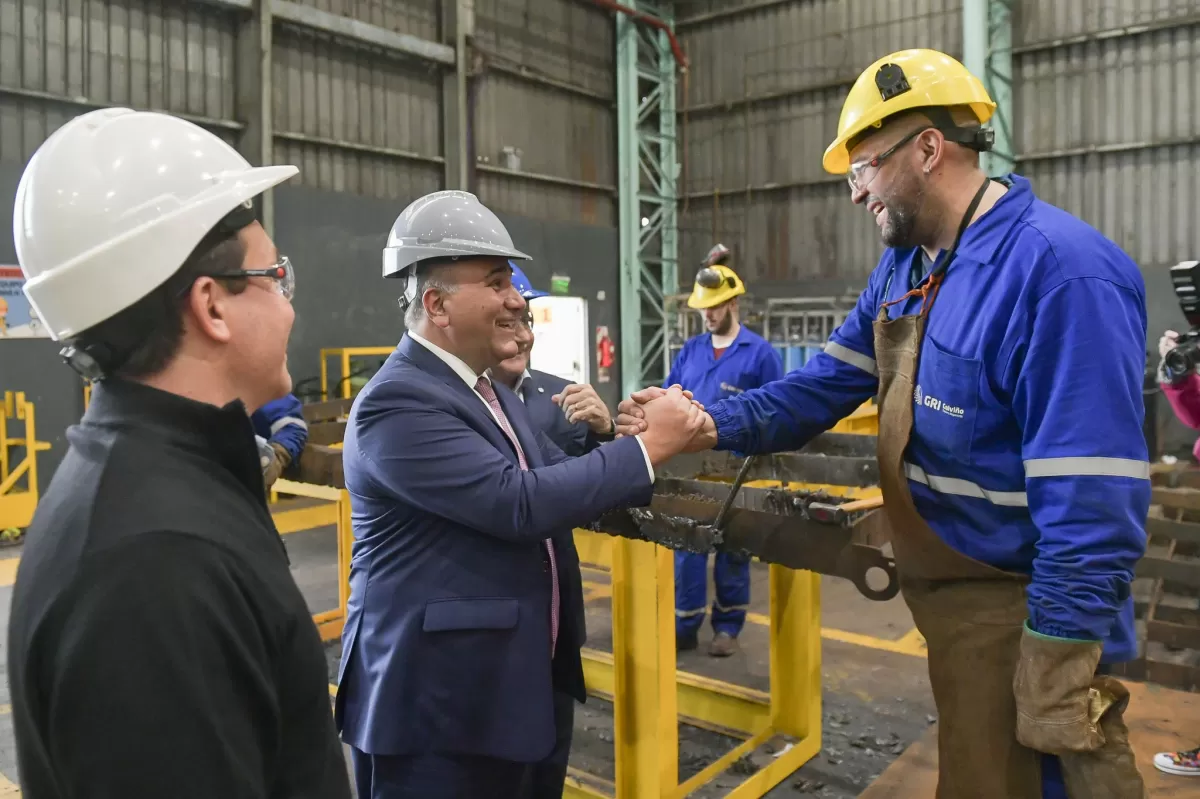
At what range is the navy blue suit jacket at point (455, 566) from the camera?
1.73 metres

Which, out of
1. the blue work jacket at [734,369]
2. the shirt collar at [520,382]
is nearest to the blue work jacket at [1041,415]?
the shirt collar at [520,382]

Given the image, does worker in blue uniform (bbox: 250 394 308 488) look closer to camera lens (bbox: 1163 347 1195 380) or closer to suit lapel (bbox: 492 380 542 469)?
suit lapel (bbox: 492 380 542 469)

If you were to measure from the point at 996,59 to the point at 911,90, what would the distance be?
9.52 m

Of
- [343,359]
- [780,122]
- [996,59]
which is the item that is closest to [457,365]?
[343,359]

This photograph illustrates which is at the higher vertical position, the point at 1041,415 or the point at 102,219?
the point at 102,219

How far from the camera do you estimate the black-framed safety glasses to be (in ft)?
3.38

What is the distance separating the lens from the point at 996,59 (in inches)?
385

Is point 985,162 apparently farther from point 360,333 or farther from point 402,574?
point 402,574

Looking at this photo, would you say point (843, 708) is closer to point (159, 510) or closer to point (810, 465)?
point (810, 465)

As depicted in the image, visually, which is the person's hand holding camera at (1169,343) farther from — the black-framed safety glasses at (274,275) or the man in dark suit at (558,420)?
the black-framed safety glasses at (274,275)

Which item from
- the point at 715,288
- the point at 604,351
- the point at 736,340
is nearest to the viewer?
the point at 736,340

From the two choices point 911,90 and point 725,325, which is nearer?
point 911,90

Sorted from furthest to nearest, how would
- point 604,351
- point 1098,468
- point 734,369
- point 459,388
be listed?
1. point 604,351
2. point 734,369
3. point 459,388
4. point 1098,468

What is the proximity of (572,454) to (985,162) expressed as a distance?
27.8 ft
